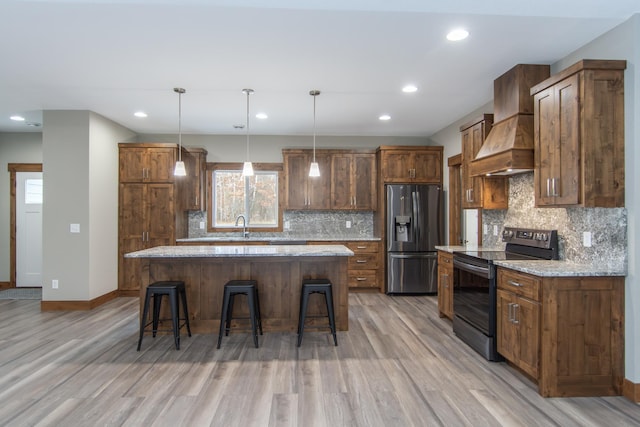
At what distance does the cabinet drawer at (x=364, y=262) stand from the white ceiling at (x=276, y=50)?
7.73 ft

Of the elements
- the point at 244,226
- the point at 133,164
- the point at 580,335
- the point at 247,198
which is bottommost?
the point at 580,335

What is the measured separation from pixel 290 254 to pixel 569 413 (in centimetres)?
248

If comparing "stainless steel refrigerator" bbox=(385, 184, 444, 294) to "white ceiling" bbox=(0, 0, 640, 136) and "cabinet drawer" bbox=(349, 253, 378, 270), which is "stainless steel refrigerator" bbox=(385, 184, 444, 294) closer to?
"cabinet drawer" bbox=(349, 253, 378, 270)

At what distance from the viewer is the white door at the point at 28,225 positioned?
6.01 meters

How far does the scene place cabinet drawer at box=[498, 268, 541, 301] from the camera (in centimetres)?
255

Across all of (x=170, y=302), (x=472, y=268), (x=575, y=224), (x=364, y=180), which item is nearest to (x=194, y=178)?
(x=364, y=180)

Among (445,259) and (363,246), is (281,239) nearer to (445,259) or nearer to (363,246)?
(363,246)

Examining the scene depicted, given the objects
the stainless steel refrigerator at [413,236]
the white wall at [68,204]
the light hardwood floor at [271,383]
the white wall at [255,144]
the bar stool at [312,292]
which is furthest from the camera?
the white wall at [255,144]

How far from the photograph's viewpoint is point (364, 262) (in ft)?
19.2

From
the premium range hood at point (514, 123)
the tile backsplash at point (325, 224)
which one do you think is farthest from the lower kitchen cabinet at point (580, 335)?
the tile backsplash at point (325, 224)

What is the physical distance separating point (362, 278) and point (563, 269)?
356cm

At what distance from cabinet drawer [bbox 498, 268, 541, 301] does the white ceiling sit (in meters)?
1.88

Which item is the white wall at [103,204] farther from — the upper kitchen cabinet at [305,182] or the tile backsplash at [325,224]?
the upper kitchen cabinet at [305,182]

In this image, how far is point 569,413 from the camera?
2295 millimetres
